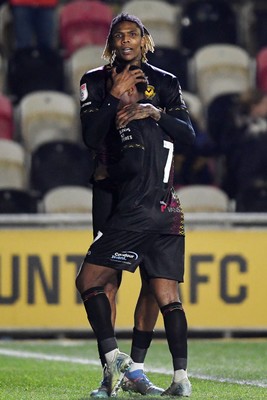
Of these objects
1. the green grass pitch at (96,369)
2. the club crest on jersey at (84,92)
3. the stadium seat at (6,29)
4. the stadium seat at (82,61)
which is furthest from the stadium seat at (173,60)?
the club crest on jersey at (84,92)

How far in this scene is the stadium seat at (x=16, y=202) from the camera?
36.6 feet

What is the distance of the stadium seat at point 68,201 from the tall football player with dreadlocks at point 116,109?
489cm

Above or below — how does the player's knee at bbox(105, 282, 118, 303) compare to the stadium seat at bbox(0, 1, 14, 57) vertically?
below

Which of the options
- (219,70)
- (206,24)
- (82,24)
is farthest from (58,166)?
(206,24)

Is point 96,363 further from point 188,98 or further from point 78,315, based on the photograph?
point 188,98

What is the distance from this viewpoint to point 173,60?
1334 centimetres

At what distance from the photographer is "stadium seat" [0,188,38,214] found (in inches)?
439

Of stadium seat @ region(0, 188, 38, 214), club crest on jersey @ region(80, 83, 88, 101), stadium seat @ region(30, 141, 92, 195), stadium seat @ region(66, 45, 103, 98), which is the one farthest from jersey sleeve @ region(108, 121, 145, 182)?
stadium seat @ region(66, 45, 103, 98)

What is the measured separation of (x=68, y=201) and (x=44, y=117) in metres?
2.00

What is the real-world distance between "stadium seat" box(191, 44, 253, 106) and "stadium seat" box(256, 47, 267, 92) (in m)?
0.12

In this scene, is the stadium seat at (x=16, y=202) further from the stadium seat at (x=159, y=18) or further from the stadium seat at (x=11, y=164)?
the stadium seat at (x=159, y=18)

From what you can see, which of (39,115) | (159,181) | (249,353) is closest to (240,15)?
(39,115)

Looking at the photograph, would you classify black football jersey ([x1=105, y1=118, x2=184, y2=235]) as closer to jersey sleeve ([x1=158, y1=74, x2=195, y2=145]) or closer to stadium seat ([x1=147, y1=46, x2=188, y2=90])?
jersey sleeve ([x1=158, y1=74, x2=195, y2=145])

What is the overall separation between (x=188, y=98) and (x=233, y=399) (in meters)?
7.44
